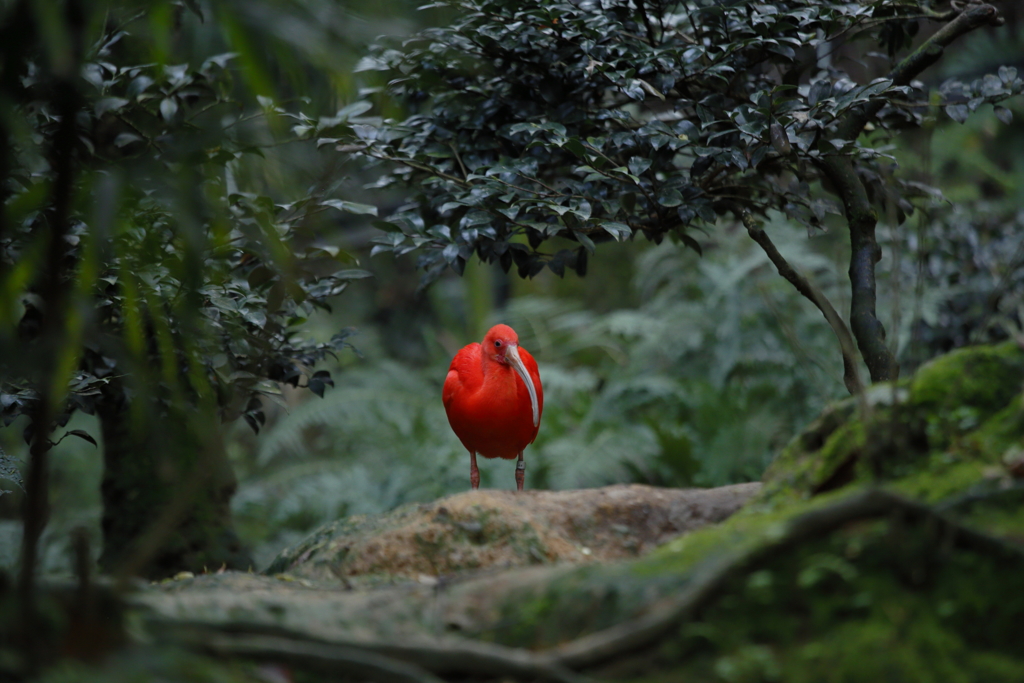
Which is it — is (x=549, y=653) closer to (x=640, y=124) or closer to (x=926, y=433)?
(x=926, y=433)

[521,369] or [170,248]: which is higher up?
[170,248]

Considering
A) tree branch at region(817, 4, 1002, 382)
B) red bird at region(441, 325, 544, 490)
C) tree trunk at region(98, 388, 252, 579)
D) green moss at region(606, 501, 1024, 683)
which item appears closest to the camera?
green moss at region(606, 501, 1024, 683)

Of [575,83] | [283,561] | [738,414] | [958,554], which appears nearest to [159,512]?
[283,561]

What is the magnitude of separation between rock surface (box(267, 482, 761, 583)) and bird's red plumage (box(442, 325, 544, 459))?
0.76 m

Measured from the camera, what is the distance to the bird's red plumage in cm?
362

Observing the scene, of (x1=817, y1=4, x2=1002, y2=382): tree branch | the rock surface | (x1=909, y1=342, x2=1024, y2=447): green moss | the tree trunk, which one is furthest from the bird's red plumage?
(x1=909, y1=342, x2=1024, y2=447): green moss

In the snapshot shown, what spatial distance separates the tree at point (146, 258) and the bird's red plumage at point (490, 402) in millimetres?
840

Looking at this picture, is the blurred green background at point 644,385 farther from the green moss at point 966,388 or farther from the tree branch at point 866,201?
the green moss at point 966,388

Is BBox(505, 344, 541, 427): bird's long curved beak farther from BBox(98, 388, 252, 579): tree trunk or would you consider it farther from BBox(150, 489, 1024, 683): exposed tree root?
BBox(150, 489, 1024, 683): exposed tree root

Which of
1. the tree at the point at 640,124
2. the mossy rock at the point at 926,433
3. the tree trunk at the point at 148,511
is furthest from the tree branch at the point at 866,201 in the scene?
the tree trunk at the point at 148,511

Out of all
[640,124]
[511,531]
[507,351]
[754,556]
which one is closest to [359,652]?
[754,556]

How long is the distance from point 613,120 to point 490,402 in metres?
1.43

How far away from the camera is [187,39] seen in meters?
2.36

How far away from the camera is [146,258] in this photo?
5.85ft
